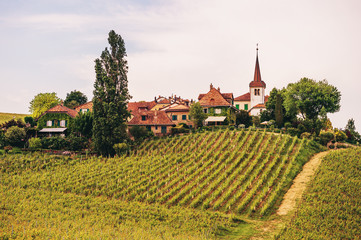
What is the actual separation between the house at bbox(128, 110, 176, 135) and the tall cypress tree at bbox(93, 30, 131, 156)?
13.4 meters

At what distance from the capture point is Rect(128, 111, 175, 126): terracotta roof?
64.2 meters

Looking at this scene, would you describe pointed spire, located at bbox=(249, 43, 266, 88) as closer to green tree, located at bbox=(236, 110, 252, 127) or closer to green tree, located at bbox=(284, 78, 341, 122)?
green tree, located at bbox=(284, 78, 341, 122)

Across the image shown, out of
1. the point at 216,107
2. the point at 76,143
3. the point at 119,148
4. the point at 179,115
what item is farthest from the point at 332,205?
the point at 179,115

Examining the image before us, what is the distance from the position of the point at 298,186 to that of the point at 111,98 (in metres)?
29.6

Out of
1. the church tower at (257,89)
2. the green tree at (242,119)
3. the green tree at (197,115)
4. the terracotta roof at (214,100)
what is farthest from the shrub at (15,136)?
the church tower at (257,89)

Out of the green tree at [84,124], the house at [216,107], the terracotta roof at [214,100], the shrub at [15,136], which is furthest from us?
the terracotta roof at [214,100]

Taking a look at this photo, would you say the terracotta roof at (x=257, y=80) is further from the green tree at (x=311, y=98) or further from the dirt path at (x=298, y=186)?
the dirt path at (x=298, y=186)

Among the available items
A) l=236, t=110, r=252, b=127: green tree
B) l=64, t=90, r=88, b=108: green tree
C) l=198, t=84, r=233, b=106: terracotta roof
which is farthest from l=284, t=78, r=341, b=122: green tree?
l=64, t=90, r=88, b=108: green tree

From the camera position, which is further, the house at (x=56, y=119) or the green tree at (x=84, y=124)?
the house at (x=56, y=119)

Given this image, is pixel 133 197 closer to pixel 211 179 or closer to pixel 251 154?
pixel 211 179

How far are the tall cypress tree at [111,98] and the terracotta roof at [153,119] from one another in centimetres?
1361

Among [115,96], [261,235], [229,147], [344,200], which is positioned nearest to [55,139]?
[115,96]

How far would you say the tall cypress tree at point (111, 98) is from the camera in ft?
158

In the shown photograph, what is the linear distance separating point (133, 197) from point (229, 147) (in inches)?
678
